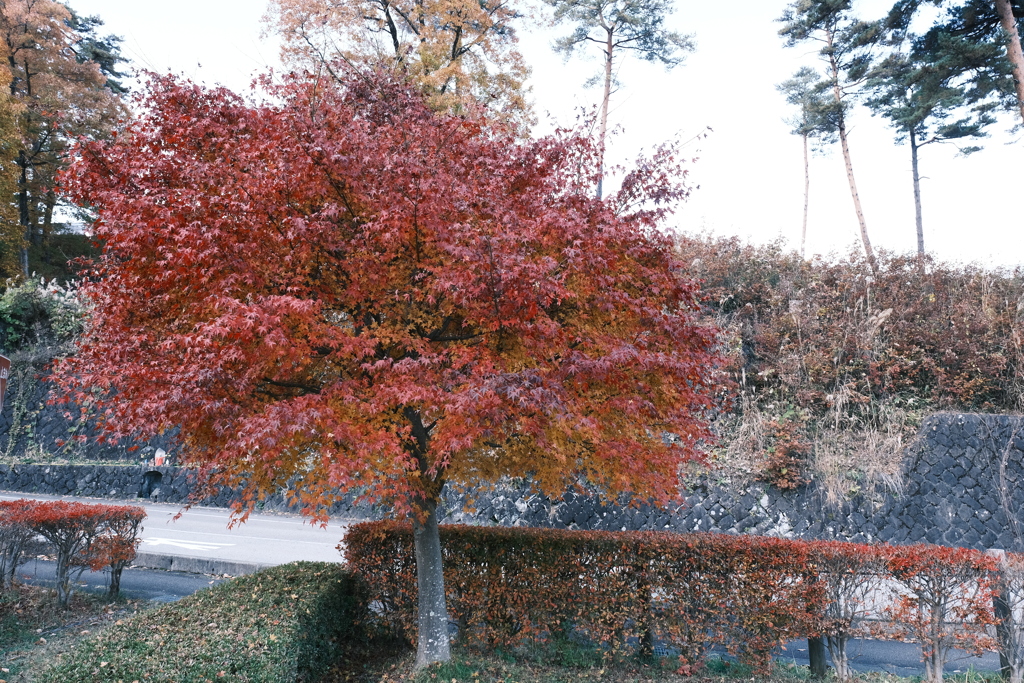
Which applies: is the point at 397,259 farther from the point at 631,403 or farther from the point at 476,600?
the point at 476,600

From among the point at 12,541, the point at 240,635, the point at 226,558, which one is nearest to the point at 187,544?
the point at 226,558

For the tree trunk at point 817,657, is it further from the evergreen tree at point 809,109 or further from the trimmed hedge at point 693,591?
the evergreen tree at point 809,109

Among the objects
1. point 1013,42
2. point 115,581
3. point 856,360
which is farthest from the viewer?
Answer: point 1013,42

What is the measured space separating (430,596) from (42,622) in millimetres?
4937

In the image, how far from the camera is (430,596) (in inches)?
240

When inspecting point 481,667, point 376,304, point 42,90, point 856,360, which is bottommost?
point 481,667

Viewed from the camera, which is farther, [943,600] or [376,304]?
[943,600]

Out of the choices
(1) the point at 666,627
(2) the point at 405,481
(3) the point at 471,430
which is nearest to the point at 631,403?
(3) the point at 471,430

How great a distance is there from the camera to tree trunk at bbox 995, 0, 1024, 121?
45.7 feet

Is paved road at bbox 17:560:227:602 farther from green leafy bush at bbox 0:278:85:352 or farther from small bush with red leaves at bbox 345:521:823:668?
green leafy bush at bbox 0:278:85:352

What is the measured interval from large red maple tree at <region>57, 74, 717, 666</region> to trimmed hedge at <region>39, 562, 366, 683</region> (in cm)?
105

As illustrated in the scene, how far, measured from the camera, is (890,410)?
12586 mm

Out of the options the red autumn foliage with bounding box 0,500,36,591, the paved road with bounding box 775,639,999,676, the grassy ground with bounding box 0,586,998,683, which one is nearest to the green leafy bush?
the red autumn foliage with bounding box 0,500,36,591

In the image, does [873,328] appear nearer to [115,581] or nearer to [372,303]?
[372,303]
